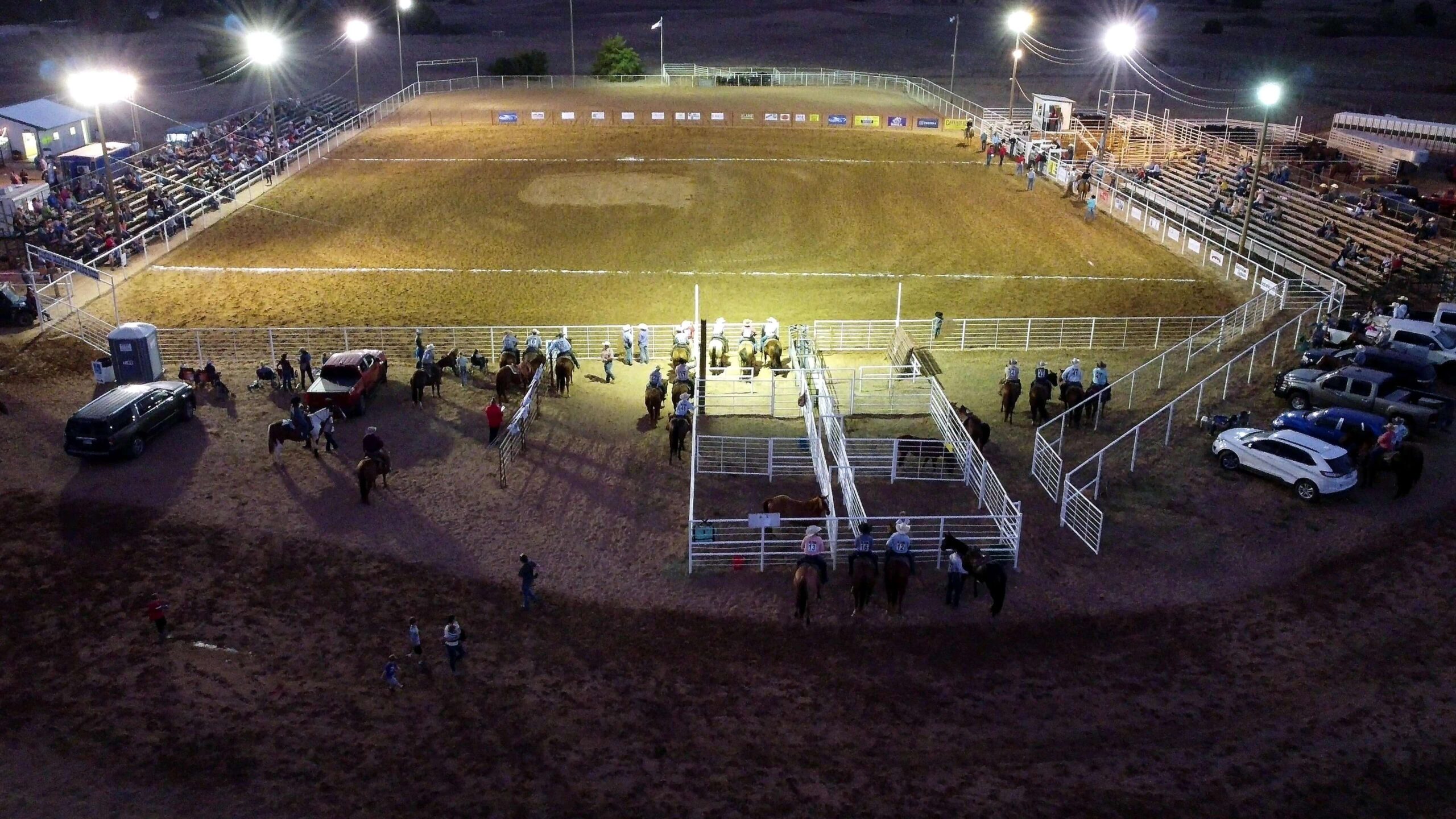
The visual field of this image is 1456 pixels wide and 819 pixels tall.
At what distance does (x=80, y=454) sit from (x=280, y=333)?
961cm

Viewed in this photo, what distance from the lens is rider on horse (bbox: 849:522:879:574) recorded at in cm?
1703

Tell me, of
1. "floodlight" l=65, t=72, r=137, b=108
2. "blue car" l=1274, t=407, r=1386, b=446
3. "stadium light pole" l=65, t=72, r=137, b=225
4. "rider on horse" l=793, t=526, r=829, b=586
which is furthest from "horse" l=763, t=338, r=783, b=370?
"floodlight" l=65, t=72, r=137, b=108

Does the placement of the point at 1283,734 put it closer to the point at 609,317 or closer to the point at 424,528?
the point at 424,528

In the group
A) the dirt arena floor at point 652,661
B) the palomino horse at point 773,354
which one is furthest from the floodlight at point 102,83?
the palomino horse at point 773,354

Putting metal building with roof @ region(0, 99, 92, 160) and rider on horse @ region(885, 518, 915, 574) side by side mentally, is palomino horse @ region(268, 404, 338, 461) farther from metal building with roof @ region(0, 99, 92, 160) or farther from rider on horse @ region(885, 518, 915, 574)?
metal building with roof @ region(0, 99, 92, 160)

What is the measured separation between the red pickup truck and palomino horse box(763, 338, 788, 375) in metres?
9.60

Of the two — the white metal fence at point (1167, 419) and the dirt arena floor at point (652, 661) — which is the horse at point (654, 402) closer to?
the dirt arena floor at point (652, 661)

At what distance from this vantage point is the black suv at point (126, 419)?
2162cm

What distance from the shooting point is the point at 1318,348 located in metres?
27.3

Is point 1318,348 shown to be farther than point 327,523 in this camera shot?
Yes

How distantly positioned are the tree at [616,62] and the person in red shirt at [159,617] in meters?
67.8

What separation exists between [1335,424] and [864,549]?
1184 cm

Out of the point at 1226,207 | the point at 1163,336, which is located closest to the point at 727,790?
the point at 1163,336

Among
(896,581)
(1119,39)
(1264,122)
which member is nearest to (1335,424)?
(896,581)
